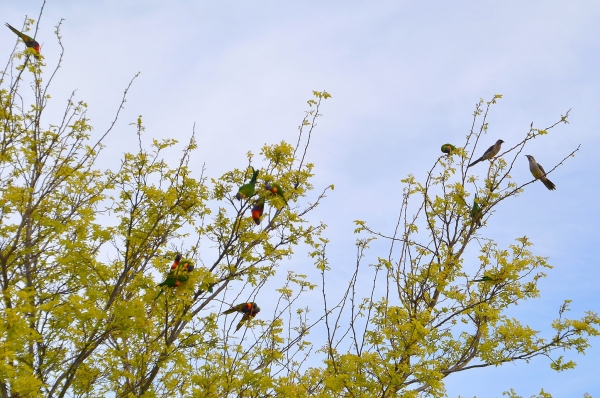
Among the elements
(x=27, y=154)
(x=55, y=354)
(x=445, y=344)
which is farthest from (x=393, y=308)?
(x=27, y=154)

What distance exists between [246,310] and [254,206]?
1.51 meters

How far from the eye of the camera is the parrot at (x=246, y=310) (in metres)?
7.18

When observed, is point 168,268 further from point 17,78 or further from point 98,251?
point 17,78

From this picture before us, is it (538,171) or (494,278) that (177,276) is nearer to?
(494,278)

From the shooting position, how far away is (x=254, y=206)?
7316 mm

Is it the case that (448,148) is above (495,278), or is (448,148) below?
above

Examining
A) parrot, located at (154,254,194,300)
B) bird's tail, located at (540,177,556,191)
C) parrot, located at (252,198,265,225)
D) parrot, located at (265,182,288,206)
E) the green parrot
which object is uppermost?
bird's tail, located at (540,177,556,191)

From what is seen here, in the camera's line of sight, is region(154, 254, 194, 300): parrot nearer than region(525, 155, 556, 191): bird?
Yes

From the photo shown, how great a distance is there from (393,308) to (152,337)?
362 centimetres

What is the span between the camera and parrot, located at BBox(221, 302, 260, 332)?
283 inches

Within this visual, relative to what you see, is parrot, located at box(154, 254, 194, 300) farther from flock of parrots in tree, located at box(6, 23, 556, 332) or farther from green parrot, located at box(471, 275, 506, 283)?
green parrot, located at box(471, 275, 506, 283)

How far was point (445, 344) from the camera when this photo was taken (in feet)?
23.7

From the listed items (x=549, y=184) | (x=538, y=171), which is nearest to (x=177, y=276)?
(x=538, y=171)

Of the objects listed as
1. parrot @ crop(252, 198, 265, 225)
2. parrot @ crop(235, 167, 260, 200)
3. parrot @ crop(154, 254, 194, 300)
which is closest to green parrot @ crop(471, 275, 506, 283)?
parrot @ crop(252, 198, 265, 225)
